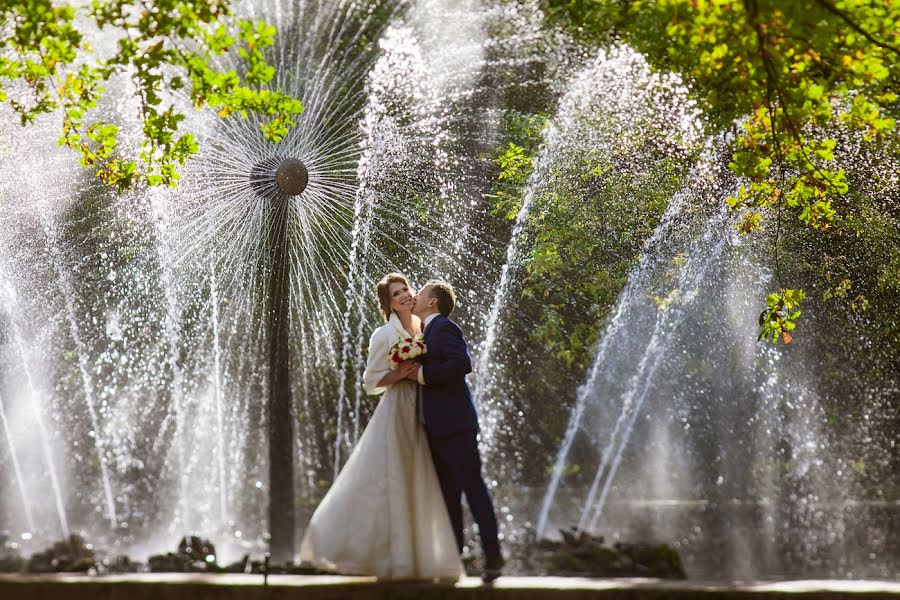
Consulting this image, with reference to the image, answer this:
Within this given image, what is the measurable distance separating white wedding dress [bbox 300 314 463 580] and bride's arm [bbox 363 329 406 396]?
98mm

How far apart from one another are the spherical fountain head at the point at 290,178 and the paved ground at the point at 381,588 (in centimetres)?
354

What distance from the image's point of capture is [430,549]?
4836 millimetres

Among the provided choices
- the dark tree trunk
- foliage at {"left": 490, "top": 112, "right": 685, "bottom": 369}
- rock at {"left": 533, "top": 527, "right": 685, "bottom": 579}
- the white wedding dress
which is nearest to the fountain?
foliage at {"left": 490, "top": 112, "right": 685, "bottom": 369}

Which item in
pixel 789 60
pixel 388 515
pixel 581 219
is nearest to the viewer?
pixel 388 515

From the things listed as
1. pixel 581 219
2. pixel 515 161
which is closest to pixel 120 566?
pixel 515 161

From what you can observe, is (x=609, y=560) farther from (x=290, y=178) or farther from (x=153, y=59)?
(x=153, y=59)

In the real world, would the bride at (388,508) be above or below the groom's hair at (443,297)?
below

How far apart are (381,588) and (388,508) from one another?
1.79 ft

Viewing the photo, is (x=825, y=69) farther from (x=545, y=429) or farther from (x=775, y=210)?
(x=545, y=429)

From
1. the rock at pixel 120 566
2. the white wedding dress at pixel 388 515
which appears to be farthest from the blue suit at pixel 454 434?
the rock at pixel 120 566

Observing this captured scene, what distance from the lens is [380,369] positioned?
523 centimetres

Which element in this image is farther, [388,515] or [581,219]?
[581,219]

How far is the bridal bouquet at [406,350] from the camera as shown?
515 cm

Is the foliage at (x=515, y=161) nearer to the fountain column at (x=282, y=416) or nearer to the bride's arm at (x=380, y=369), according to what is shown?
the fountain column at (x=282, y=416)
